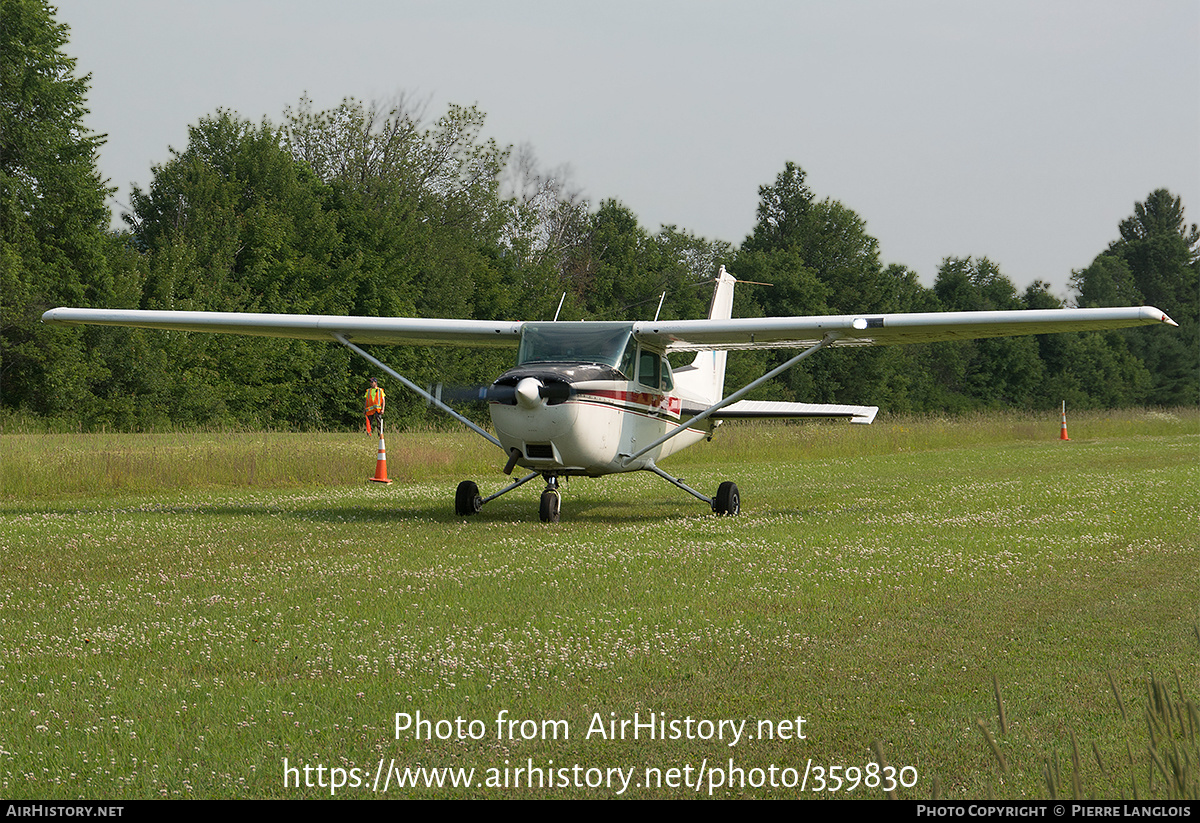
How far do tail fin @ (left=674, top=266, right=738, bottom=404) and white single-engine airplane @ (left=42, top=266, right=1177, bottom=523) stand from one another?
1.07 feet

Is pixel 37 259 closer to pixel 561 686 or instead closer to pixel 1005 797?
pixel 561 686

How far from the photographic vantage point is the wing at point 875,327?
1216 centimetres

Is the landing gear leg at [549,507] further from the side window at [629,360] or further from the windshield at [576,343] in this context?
the side window at [629,360]

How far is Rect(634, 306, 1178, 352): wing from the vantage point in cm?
1216

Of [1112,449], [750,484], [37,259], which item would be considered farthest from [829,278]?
[750,484]

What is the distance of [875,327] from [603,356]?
331cm

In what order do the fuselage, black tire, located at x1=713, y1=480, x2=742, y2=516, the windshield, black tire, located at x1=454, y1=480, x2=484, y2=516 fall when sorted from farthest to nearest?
black tire, located at x1=713, y1=480, x2=742, y2=516, black tire, located at x1=454, y1=480, x2=484, y2=516, the windshield, the fuselage

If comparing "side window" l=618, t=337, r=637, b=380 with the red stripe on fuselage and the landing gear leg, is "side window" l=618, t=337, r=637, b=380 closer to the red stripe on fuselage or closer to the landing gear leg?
the red stripe on fuselage

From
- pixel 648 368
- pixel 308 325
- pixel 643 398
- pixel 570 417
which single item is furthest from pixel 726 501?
pixel 308 325

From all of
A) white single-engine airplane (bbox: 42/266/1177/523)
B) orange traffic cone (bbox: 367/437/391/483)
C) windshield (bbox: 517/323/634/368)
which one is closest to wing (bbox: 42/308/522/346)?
white single-engine airplane (bbox: 42/266/1177/523)

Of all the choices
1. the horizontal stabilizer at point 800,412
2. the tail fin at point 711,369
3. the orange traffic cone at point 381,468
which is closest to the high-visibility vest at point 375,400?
the orange traffic cone at point 381,468

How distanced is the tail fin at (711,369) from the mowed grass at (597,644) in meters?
3.05
